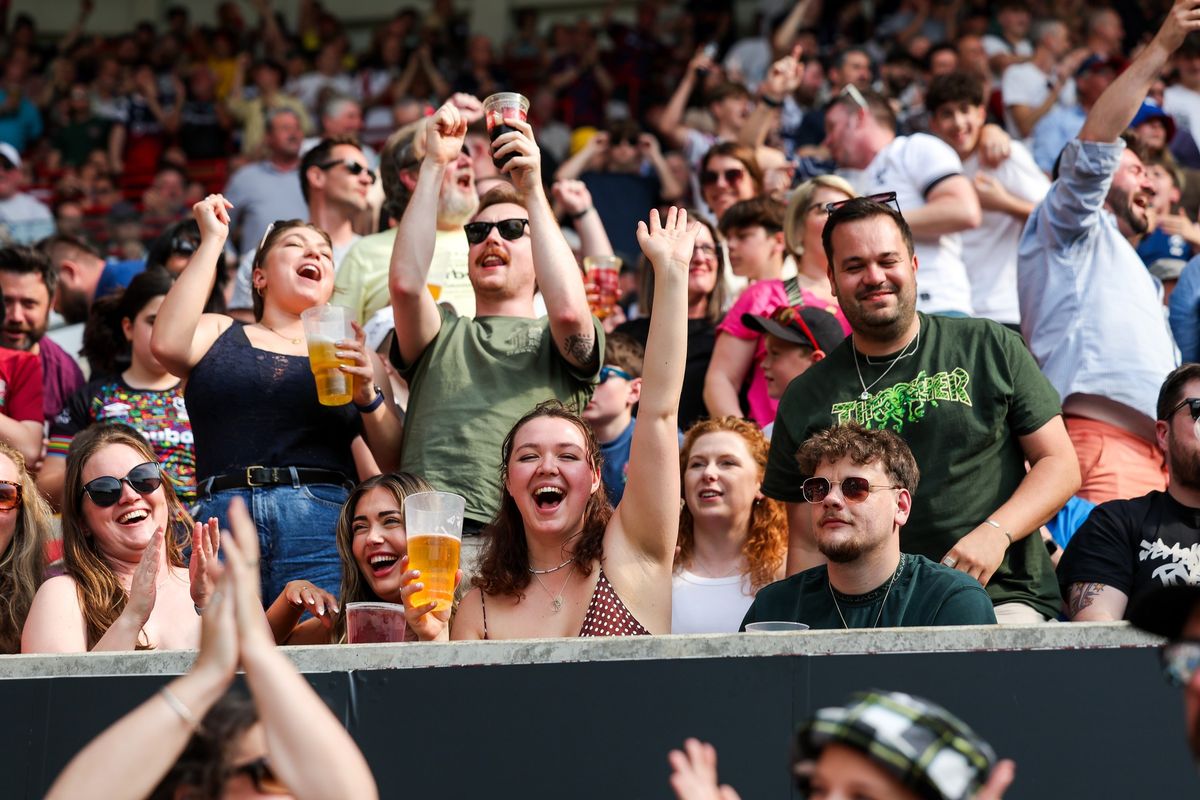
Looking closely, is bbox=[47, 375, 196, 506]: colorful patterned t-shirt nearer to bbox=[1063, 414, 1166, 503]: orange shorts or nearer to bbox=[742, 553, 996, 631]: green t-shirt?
bbox=[742, 553, 996, 631]: green t-shirt

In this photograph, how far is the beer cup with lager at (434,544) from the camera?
4.41m

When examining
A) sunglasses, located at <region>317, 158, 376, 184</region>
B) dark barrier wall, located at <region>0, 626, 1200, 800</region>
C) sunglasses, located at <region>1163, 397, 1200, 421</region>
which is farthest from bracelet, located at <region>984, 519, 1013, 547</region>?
sunglasses, located at <region>317, 158, 376, 184</region>

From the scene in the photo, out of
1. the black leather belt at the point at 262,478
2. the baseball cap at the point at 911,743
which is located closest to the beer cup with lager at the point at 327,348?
the black leather belt at the point at 262,478

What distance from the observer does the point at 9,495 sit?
17.2 ft

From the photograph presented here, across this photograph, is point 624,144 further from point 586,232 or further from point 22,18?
point 22,18

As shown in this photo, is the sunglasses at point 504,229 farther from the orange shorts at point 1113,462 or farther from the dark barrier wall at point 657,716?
the orange shorts at point 1113,462

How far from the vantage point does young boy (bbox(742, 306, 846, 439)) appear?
6289 mm

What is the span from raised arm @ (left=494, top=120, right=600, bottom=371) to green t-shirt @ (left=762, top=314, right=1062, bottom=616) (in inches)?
33.2

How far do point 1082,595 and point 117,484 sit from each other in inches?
117

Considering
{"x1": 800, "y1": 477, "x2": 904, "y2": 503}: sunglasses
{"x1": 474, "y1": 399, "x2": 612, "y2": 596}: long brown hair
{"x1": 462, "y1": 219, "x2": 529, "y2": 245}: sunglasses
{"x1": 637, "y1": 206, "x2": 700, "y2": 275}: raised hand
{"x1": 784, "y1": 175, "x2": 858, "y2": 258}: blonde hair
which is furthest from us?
{"x1": 784, "y1": 175, "x2": 858, "y2": 258}: blonde hair

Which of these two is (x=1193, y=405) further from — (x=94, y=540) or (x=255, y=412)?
(x=94, y=540)

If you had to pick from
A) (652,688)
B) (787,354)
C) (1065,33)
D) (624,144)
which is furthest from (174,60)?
(652,688)

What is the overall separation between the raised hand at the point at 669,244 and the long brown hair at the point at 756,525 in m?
1.07

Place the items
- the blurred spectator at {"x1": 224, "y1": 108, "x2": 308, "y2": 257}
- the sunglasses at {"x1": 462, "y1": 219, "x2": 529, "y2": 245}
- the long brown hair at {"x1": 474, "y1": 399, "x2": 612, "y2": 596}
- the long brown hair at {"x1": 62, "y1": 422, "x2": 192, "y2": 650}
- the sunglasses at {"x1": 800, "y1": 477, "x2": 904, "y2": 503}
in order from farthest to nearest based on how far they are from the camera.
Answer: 1. the blurred spectator at {"x1": 224, "y1": 108, "x2": 308, "y2": 257}
2. the sunglasses at {"x1": 462, "y1": 219, "x2": 529, "y2": 245}
3. the long brown hair at {"x1": 62, "y1": 422, "x2": 192, "y2": 650}
4. the long brown hair at {"x1": 474, "y1": 399, "x2": 612, "y2": 596}
5. the sunglasses at {"x1": 800, "y1": 477, "x2": 904, "y2": 503}
